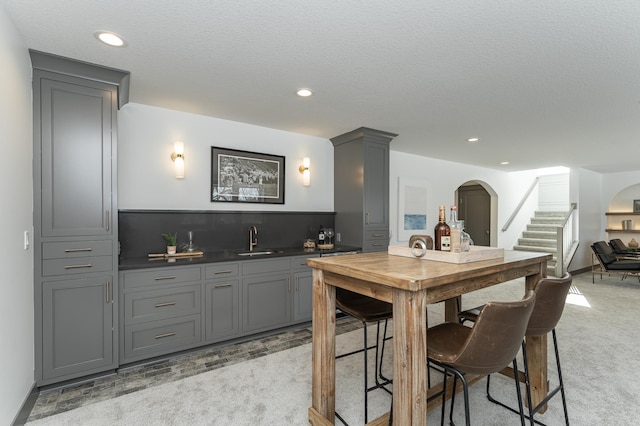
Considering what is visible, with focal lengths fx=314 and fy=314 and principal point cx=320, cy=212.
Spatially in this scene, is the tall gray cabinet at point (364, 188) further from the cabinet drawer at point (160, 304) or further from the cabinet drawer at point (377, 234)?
the cabinet drawer at point (160, 304)

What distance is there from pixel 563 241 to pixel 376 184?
532 centimetres

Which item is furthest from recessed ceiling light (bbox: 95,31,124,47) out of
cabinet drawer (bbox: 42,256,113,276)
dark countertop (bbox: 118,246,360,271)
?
dark countertop (bbox: 118,246,360,271)

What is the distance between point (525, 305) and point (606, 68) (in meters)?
2.23

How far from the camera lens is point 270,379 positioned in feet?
8.45

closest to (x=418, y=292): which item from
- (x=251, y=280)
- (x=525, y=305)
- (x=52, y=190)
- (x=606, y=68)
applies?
(x=525, y=305)

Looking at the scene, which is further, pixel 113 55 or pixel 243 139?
Result: pixel 243 139

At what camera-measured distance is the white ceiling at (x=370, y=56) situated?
180 centimetres

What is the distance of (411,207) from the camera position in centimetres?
572

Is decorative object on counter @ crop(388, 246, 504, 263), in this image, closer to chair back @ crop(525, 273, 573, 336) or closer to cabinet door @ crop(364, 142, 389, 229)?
chair back @ crop(525, 273, 573, 336)

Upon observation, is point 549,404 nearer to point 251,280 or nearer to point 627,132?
point 251,280

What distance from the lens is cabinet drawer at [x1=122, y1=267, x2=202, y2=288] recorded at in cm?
271

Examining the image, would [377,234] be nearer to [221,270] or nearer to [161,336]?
[221,270]

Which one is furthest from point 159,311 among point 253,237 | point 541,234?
point 541,234

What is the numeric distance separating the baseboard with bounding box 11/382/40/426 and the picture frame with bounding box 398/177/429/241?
15.9 feet
